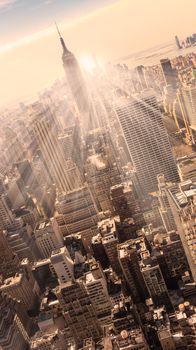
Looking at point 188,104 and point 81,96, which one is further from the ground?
point 81,96

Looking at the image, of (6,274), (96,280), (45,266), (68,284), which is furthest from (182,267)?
(6,274)

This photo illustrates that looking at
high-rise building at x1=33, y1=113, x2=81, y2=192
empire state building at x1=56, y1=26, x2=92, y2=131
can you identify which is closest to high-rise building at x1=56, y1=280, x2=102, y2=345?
high-rise building at x1=33, y1=113, x2=81, y2=192

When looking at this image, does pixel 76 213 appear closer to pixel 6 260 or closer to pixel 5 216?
pixel 5 216

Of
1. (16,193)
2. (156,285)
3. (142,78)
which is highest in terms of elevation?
(142,78)

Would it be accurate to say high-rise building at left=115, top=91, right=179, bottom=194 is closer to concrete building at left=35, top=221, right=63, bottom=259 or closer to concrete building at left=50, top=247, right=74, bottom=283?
concrete building at left=35, top=221, right=63, bottom=259

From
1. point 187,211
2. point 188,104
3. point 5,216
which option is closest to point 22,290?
point 5,216

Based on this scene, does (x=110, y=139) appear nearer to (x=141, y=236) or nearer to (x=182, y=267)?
(x=141, y=236)
